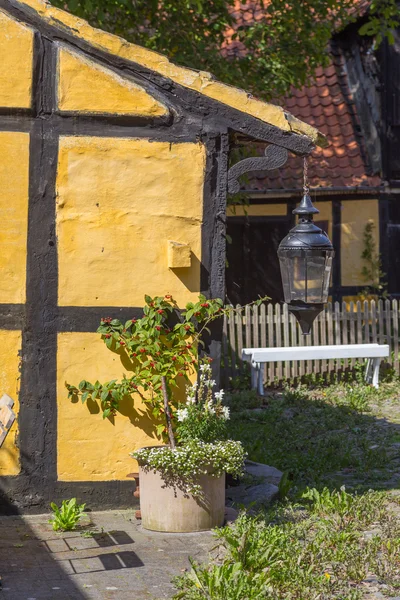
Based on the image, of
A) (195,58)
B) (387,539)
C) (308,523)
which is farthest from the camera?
(195,58)

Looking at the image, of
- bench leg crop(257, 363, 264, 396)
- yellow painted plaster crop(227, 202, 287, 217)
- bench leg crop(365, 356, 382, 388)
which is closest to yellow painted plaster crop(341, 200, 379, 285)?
yellow painted plaster crop(227, 202, 287, 217)

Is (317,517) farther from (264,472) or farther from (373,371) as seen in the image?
(373,371)

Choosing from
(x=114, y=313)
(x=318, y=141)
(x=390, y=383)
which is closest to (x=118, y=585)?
(x=114, y=313)

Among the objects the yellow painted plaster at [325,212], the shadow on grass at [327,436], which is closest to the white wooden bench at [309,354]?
the shadow on grass at [327,436]

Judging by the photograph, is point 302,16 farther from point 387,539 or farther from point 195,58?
point 387,539

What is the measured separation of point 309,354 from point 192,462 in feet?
22.0

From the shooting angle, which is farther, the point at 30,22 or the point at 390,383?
the point at 390,383

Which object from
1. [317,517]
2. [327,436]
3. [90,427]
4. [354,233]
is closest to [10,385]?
[90,427]

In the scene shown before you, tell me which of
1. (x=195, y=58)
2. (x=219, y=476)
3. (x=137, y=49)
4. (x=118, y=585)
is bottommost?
(x=118, y=585)

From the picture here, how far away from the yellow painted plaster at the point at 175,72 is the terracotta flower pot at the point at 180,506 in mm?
2625

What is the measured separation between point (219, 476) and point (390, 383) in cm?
734

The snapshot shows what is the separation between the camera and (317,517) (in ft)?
22.7

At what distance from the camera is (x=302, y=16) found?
41.4 feet

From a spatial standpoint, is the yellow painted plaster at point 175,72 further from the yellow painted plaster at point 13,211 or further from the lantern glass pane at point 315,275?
the lantern glass pane at point 315,275
